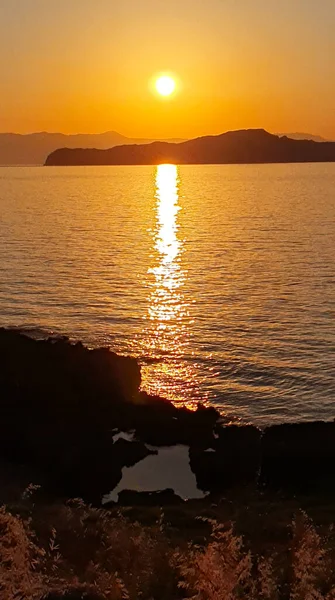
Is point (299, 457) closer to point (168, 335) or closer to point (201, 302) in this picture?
point (168, 335)

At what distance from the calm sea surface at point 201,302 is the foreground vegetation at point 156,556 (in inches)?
354

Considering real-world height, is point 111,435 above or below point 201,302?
below

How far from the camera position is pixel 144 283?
59812 mm

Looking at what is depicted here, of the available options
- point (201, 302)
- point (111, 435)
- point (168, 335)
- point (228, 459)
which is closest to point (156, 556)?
point (228, 459)

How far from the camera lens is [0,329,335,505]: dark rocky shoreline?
23375mm

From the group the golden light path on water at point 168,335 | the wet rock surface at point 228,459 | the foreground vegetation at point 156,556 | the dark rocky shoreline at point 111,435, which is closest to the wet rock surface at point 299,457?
the dark rocky shoreline at point 111,435

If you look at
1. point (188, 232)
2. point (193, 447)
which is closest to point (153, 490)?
point (193, 447)

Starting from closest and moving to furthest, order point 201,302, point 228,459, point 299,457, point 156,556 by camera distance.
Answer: point 156,556 → point 299,457 → point 228,459 → point 201,302

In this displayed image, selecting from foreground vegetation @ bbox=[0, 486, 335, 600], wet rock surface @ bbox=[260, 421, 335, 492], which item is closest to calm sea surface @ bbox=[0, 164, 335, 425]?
wet rock surface @ bbox=[260, 421, 335, 492]

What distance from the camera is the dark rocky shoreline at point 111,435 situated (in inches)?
920

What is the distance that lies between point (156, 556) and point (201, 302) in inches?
1413

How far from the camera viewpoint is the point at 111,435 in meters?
26.2

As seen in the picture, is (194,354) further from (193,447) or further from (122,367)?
(193,447)

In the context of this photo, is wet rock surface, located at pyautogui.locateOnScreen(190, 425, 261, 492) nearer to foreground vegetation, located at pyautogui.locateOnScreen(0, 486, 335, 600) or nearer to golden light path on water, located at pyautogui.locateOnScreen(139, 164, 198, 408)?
foreground vegetation, located at pyautogui.locateOnScreen(0, 486, 335, 600)
